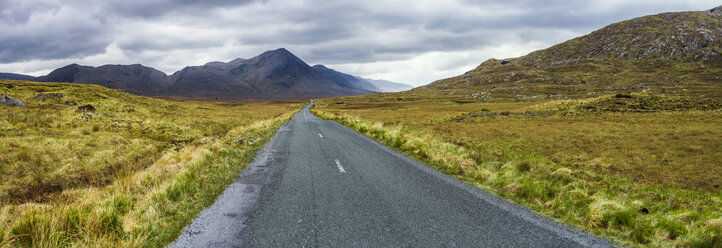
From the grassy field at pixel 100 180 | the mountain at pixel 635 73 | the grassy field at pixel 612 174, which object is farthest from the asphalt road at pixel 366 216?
the mountain at pixel 635 73

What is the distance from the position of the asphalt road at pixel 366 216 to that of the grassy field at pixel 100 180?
769 mm

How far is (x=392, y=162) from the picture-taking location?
40.4ft

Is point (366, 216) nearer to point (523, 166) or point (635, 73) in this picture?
point (523, 166)

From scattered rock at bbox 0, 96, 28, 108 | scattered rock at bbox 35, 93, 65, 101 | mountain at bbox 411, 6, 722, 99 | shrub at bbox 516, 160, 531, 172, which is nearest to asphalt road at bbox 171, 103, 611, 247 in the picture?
shrub at bbox 516, 160, 531, 172

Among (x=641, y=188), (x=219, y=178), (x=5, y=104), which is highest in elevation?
(x=5, y=104)

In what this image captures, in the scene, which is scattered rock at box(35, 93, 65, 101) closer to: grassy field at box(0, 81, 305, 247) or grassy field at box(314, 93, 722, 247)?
grassy field at box(0, 81, 305, 247)

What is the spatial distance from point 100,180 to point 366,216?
10.8 m

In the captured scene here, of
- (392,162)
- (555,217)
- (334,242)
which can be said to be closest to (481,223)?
(555,217)

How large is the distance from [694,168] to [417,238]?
46.8 ft

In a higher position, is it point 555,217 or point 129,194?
point 129,194

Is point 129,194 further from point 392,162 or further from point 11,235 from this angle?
point 392,162

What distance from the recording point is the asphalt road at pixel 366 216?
5.18 meters

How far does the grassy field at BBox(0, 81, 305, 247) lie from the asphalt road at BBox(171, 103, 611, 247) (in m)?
0.77

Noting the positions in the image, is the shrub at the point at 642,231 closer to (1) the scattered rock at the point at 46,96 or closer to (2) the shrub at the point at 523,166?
(2) the shrub at the point at 523,166
